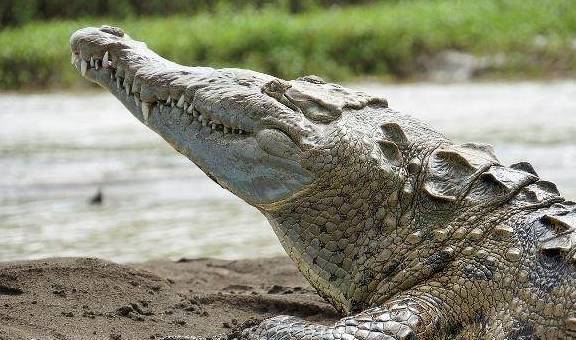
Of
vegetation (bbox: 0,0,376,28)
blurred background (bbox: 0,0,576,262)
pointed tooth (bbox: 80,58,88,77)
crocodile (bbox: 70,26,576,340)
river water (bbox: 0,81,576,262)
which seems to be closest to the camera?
crocodile (bbox: 70,26,576,340)

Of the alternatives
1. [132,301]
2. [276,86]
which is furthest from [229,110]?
[132,301]

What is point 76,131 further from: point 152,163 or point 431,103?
point 431,103

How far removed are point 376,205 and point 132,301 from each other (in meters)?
1.11

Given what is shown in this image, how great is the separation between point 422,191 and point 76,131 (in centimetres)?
810

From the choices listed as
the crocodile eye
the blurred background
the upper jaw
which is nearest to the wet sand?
the upper jaw

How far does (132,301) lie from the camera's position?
3697 mm

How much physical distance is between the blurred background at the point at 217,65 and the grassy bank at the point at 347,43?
1.5 inches

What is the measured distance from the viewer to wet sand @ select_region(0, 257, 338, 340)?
3.29 metres

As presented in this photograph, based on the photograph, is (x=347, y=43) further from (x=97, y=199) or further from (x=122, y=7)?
(x=97, y=199)

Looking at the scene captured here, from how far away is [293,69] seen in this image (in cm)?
1808

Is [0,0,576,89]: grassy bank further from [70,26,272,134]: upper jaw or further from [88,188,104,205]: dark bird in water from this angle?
[70,26,272,134]: upper jaw

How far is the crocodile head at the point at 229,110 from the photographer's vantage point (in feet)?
10.7

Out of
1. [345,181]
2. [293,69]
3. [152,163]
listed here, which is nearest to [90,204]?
[152,163]

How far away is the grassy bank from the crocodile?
13940 millimetres
